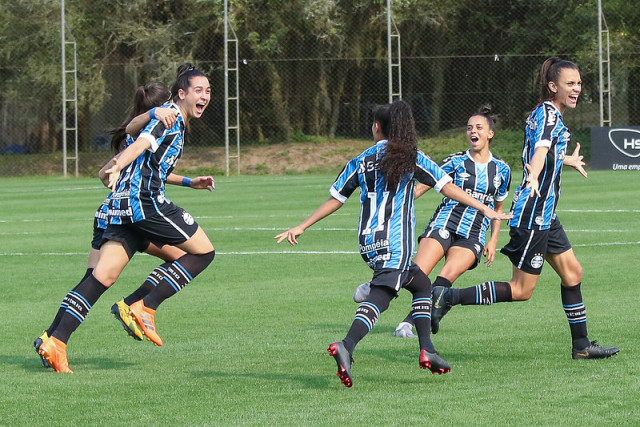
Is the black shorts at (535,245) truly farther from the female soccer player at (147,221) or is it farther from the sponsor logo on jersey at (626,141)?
the sponsor logo on jersey at (626,141)

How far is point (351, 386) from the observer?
6.42 m

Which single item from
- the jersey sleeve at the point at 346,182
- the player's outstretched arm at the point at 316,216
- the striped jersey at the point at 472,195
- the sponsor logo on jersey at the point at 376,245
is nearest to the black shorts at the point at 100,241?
the player's outstretched arm at the point at 316,216

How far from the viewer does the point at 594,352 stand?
23.8 ft

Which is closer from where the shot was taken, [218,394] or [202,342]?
[218,394]

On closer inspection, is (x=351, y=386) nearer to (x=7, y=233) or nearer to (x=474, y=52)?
(x=7, y=233)

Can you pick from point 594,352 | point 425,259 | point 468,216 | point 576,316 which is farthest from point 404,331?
point 594,352

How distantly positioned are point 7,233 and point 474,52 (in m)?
25.6

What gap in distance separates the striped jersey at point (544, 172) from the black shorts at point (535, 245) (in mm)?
50

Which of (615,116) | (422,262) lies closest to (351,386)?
→ (422,262)

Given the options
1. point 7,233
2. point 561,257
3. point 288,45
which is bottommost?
point 7,233

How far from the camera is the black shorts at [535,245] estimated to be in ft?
24.0

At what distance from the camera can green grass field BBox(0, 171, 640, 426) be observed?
5.85 metres

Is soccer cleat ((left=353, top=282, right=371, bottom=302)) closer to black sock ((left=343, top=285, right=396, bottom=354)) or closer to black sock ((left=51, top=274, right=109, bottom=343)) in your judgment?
black sock ((left=343, top=285, right=396, bottom=354))

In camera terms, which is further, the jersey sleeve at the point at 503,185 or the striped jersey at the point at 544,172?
the jersey sleeve at the point at 503,185
